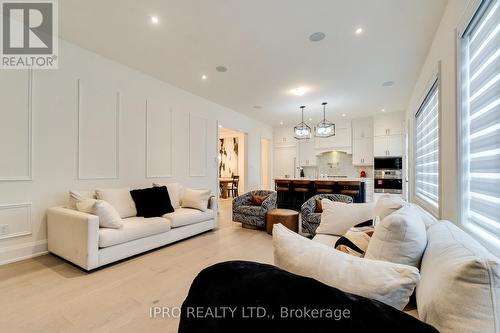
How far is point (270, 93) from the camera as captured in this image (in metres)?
5.17

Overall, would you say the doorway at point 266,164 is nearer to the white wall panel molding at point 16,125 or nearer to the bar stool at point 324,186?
the bar stool at point 324,186

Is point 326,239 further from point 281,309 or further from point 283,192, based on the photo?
point 283,192

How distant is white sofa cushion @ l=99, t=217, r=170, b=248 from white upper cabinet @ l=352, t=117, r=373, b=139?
661cm

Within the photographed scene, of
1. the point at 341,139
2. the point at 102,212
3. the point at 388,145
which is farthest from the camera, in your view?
the point at 341,139

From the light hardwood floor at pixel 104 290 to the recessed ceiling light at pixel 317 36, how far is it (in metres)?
2.98

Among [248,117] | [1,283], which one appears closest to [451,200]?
[1,283]

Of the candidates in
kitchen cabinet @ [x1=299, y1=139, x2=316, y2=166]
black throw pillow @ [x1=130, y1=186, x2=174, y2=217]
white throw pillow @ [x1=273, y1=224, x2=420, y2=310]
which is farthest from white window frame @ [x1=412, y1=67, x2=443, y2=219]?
kitchen cabinet @ [x1=299, y1=139, x2=316, y2=166]

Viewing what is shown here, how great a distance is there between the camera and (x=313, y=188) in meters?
5.81

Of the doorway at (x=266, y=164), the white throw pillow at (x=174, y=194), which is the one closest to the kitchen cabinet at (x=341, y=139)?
the doorway at (x=266, y=164)

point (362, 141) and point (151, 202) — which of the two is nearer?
point (151, 202)

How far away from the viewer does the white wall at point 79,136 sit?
2779mm

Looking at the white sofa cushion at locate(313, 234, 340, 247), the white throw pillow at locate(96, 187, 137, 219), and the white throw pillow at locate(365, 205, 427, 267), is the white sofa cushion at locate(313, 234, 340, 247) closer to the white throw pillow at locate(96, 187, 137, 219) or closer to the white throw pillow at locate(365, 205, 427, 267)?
the white throw pillow at locate(365, 205, 427, 267)

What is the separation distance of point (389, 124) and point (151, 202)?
691 cm

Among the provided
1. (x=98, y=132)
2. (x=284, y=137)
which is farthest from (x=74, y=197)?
(x=284, y=137)
